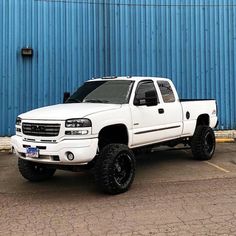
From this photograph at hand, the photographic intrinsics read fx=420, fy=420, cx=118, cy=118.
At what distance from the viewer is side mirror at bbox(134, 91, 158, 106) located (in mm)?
8211

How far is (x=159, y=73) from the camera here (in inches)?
582

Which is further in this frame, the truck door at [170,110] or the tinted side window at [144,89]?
the truck door at [170,110]

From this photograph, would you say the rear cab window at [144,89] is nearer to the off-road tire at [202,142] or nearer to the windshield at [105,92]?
the windshield at [105,92]

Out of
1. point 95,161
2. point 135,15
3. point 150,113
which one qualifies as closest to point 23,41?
point 135,15

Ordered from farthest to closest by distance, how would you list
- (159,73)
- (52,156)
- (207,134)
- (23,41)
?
1. (159,73)
2. (23,41)
3. (207,134)
4. (52,156)

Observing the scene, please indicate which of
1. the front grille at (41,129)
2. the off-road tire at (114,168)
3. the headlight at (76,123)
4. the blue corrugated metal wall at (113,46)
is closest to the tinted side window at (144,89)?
the off-road tire at (114,168)

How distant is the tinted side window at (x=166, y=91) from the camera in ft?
30.5

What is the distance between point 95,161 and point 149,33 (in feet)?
27.6

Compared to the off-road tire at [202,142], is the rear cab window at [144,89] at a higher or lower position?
higher

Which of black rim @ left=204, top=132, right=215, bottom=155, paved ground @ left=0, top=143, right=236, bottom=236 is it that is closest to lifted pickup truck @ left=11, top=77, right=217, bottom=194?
paved ground @ left=0, top=143, right=236, bottom=236

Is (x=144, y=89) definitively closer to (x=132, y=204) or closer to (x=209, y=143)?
(x=132, y=204)

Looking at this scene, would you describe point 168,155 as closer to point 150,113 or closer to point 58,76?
point 150,113

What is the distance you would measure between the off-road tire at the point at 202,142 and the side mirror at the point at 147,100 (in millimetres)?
2280

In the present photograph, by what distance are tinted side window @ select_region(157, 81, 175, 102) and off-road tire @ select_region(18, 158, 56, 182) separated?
2.98 meters
